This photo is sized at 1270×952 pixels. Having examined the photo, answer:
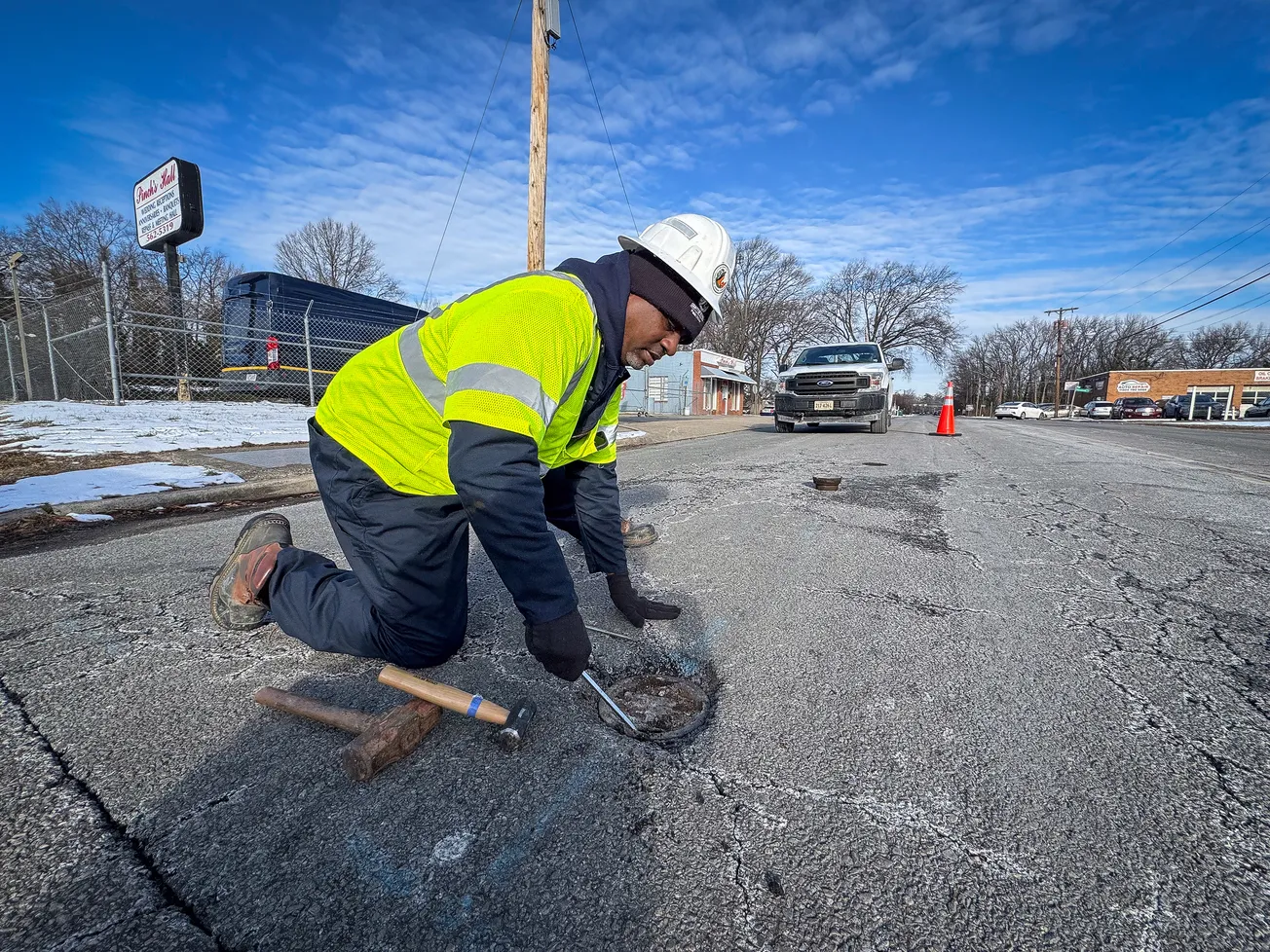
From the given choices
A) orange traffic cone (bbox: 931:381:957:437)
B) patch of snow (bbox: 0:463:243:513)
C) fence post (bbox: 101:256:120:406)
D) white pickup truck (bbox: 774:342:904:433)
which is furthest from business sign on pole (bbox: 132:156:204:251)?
orange traffic cone (bbox: 931:381:957:437)

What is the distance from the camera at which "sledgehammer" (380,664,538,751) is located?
1416 mm

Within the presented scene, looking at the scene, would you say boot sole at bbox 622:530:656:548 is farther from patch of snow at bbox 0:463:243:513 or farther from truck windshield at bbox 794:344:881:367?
truck windshield at bbox 794:344:881:367

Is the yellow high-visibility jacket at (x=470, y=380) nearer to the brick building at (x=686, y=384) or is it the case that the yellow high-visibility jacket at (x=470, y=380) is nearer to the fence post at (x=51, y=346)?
the fence post at (x=51, y=346)

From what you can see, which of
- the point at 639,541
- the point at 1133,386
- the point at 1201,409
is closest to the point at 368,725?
the point at 639,541

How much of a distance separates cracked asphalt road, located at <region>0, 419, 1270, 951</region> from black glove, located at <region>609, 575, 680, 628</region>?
0.29ft

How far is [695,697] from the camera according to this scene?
1.70 metres

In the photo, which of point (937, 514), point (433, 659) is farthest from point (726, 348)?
point (433, 659)

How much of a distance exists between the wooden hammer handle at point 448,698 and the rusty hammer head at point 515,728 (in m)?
0.02

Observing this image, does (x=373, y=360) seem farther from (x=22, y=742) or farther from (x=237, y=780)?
(x=22, y=742)

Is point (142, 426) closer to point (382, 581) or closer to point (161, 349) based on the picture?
point (161, 349)

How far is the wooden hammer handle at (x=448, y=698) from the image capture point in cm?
143

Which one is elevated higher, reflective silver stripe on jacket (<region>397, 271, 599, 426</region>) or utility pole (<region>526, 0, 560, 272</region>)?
utility pole (<region>526, 0, 560, 272</region>)

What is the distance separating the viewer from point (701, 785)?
51.7 inches

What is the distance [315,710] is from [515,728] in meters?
0.54
